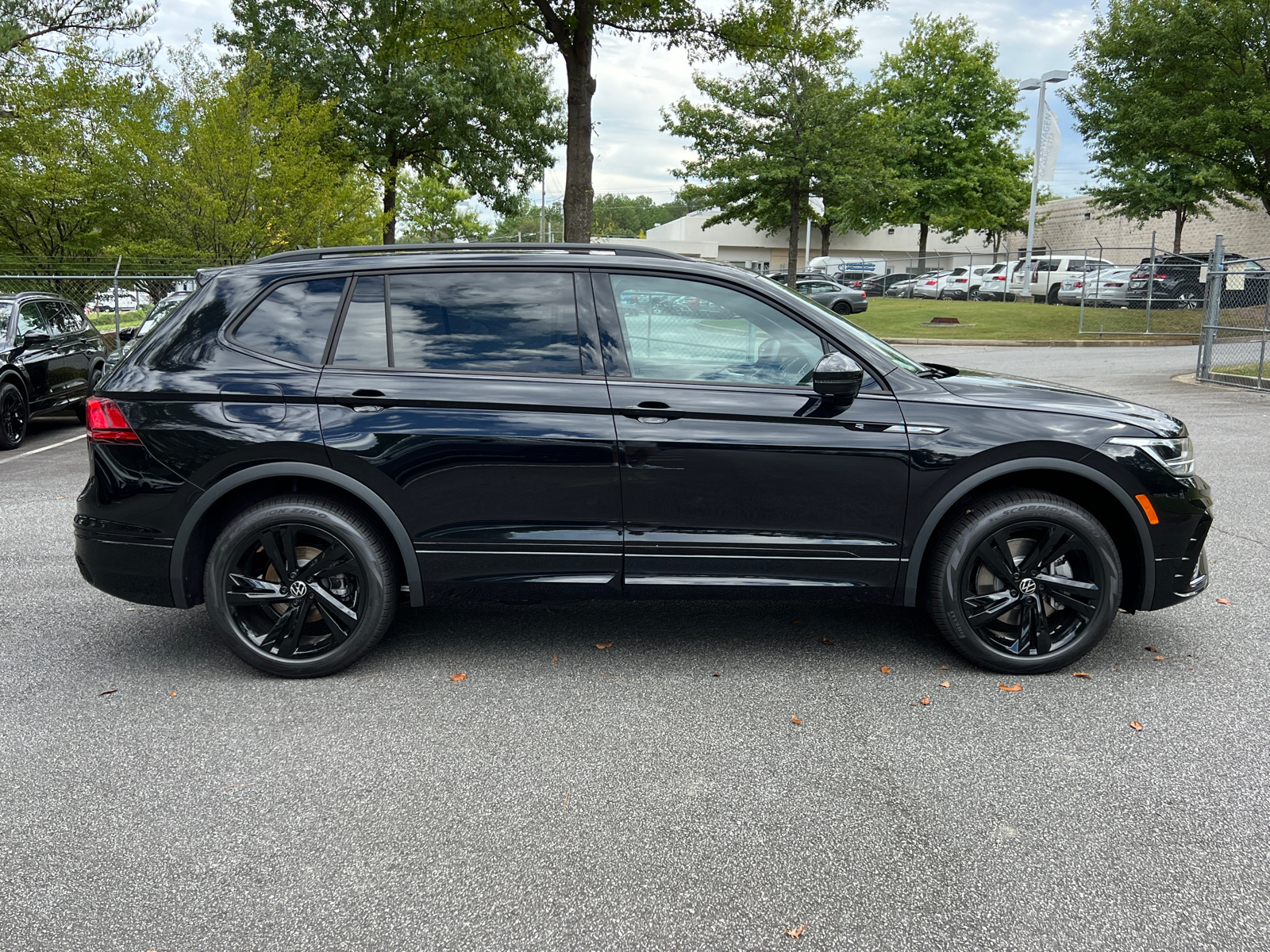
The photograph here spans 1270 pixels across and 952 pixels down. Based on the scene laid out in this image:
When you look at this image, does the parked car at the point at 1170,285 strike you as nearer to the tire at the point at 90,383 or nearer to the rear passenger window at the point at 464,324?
the tire at the point at 90,383

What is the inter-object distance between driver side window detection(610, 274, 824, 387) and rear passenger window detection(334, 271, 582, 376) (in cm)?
27

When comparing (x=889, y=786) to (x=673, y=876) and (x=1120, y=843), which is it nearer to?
(x=1120, y=843)

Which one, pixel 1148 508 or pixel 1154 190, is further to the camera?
pixel 1154 190

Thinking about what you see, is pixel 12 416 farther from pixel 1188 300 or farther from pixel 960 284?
pixel 960 284

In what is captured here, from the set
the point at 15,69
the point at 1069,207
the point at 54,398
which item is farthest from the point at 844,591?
the point at 1069,207

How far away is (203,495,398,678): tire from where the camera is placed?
3900 millimetres

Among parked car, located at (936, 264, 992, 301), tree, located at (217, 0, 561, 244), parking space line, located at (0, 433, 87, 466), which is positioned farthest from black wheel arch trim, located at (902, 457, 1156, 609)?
parked car, located at (936, 264, 992, 301)

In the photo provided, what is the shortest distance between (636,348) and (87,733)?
2.60 metres

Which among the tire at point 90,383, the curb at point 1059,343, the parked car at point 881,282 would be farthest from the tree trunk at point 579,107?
the parked car at point 881,282

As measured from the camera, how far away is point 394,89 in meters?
26.2

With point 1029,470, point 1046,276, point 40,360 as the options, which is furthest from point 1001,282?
point 1029,470

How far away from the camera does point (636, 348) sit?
3.94 metres

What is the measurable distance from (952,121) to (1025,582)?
158 ft

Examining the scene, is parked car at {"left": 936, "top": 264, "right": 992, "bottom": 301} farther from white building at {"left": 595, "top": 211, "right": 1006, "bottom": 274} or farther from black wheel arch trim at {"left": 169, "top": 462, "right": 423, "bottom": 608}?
black wheel arch trim at {"left": 169, "top": 462, "right": 423, "bottom": 608}
